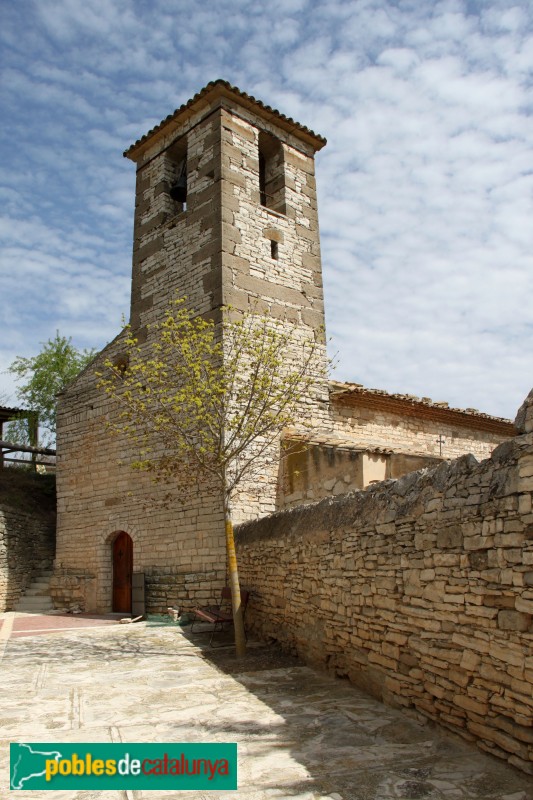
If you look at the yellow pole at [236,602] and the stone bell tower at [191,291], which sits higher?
the stone bell tower at [191,291]

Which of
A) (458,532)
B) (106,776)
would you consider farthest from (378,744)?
(106,776)

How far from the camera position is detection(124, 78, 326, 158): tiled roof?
1336 centimetres

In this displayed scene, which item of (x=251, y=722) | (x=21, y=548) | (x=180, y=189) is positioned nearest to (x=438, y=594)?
(x=251, y=722)

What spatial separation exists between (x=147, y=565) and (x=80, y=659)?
4.22 m

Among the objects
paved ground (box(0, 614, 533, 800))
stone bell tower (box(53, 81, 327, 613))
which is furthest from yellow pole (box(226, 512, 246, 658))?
stone bell tower (box(53, 81, 327, 613))

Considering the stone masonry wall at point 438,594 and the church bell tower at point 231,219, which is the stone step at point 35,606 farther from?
the stone masonry wall at point 438,594

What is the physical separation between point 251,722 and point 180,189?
1215cm

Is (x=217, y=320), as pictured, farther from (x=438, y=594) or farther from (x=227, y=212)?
(x=438, y=594)

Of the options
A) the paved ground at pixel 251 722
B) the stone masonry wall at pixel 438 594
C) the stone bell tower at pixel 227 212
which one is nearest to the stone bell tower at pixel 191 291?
the stone bell tower at pixel 227 212

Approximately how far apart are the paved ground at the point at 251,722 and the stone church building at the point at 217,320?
3.41 m

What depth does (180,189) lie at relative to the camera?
1426 cm

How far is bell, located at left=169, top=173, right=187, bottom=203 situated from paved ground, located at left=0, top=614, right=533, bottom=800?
1027 cm

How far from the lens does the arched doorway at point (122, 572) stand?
1302cm

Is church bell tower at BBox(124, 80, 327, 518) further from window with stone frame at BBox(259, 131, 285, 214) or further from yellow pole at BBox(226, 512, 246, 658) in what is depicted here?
yellow pole at BBox(226, 512, 246, 658)
